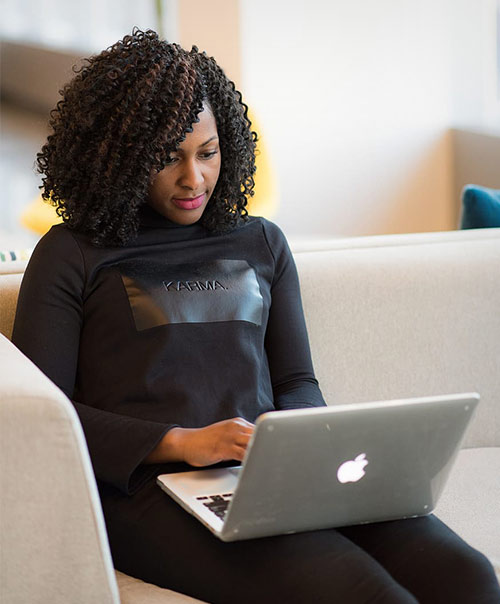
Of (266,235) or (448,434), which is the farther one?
(266,235)

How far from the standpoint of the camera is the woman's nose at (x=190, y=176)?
1.51 meters

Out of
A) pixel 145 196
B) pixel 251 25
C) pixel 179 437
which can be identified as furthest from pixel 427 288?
pixel 251 25

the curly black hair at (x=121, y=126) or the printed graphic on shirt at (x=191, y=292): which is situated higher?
the curly black hair at (x=121, y=126)

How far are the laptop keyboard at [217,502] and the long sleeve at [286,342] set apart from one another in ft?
1.13

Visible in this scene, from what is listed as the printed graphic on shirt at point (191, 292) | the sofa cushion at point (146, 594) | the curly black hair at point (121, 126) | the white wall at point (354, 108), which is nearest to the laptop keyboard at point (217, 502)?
the sofa cushion at point (146, 594)

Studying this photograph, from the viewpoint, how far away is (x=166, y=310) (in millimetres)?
1458

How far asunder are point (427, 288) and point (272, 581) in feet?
2.67

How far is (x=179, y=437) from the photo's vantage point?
1.30m

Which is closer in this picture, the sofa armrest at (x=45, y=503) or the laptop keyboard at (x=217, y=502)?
the sofa armrest at (x=45, y=503)

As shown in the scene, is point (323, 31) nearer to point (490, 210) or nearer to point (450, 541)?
point (490, 210)

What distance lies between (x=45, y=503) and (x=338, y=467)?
32cm

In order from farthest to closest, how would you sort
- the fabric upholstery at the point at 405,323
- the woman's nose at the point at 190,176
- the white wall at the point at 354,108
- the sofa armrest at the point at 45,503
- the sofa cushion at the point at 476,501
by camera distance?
the white wall at the point at 354,108, the fabric upholstery at the point at 405,323, the woman's nose at the point at 190,176, the sofa cushion at the point at 476,501, the sofa armrest at the point at 45,503

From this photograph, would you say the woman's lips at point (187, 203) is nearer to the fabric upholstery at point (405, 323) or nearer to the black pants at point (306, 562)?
the fabric upholstery at point (405, 323)

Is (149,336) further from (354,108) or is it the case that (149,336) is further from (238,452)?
(354,108)
